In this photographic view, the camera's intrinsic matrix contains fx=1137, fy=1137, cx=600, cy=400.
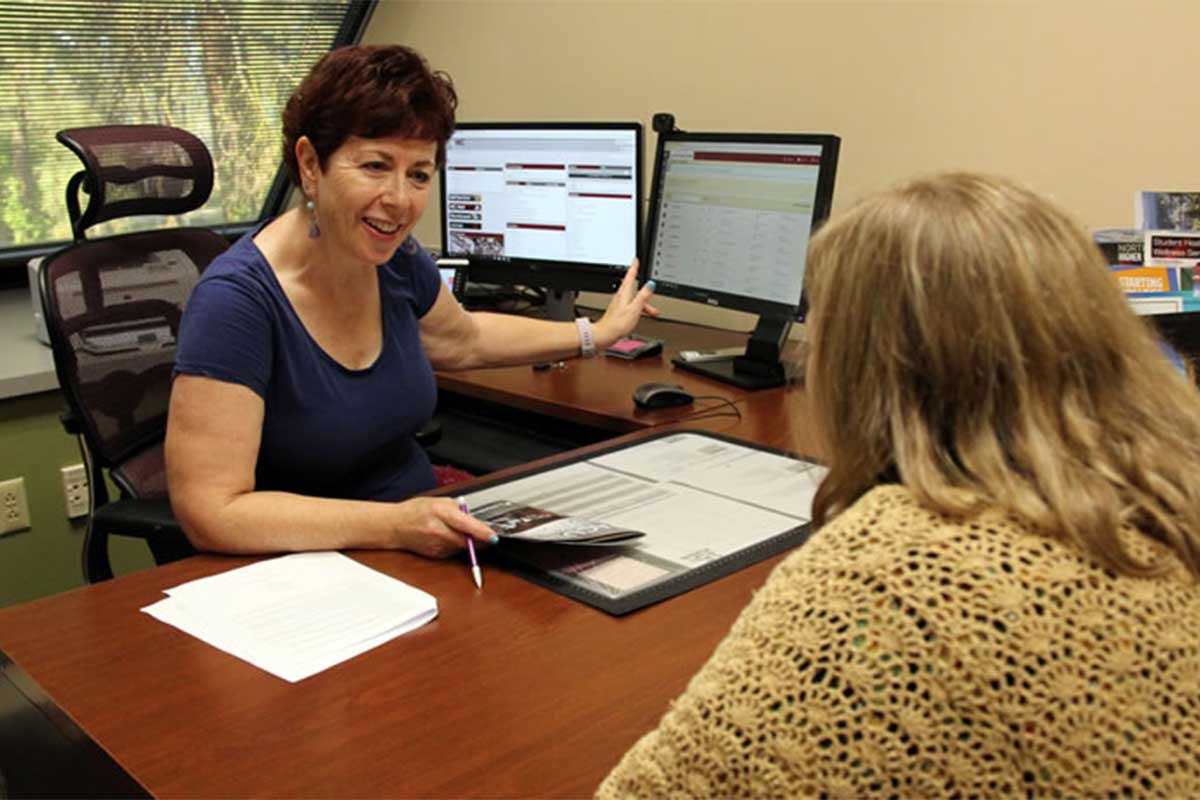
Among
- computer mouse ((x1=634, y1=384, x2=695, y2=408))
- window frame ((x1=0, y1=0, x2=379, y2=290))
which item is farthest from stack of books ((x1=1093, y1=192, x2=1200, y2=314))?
window frame ((x1=0, y1=0, x2=379, y2=290))

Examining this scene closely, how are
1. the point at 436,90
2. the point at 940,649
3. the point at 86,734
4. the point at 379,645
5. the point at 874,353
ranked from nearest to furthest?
the point at 940,649, the point at 874,353, the point at 86,734, the point at 379,645, the point at 436,90

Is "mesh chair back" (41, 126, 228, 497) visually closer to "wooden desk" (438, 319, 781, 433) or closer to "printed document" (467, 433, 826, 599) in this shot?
"wooden desk" (438, 319, 781, 433)

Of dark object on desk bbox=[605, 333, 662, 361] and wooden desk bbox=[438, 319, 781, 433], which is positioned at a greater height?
dark object on desk bbox=[605, 333, 662, 361]

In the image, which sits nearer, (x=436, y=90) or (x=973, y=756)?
(x=973, y=756)

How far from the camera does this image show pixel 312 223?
1.79 metres

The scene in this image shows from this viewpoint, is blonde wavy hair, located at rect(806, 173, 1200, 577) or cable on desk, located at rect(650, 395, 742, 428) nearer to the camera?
blonde wavy hair, located at rect(806, 173, 1200, 577)

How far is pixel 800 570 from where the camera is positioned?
0.83m

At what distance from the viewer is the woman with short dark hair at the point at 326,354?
1.53 m

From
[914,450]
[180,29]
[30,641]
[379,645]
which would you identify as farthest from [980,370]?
[180,29]

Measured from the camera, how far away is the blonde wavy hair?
802mm

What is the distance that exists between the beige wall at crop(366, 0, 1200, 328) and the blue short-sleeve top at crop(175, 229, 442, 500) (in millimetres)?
876

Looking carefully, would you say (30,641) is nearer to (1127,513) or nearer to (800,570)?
(800,570)

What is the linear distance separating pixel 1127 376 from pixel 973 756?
1.00ft

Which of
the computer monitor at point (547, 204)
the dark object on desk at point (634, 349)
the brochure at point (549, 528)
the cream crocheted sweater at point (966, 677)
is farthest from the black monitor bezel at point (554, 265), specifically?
the cream crocheted sweater at point (966, 677)
